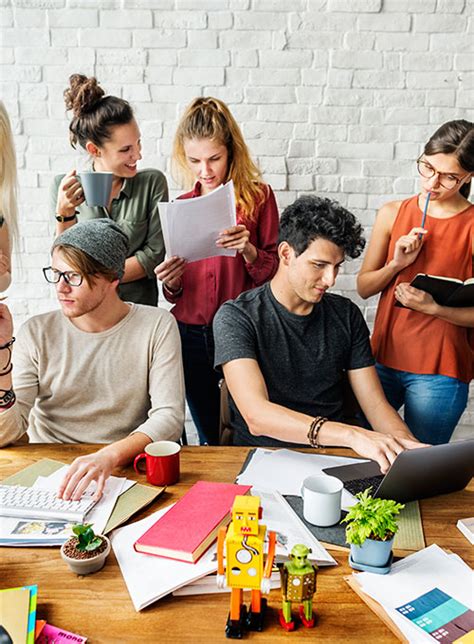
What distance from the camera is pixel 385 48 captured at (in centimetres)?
265

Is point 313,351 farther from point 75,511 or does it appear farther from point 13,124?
point 13,124

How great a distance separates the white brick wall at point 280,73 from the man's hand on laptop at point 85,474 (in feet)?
5.82

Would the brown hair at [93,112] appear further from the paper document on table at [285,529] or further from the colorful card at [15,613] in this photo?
the colorful card at [15,613]

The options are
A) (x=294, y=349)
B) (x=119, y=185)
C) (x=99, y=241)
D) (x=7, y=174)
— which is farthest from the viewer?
(x=119, y=185)

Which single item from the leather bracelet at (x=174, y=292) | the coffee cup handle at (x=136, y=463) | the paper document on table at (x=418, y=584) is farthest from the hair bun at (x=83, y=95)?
the paper document on table at (x=418, y=584)

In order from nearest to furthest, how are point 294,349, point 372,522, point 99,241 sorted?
point 372,522
point 99,241
point 294,349

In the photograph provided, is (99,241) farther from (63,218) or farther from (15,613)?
(15,613)

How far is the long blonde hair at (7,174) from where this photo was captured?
6.19 ft

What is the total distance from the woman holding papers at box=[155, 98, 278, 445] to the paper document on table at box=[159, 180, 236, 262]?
0.12ft

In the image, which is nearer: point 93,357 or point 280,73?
point 93,357

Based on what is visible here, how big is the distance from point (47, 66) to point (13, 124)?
314 millimetres

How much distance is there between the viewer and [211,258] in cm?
224

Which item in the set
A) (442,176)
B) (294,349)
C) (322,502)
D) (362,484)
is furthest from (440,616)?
(442,176)

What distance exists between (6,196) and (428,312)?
1.43 m
